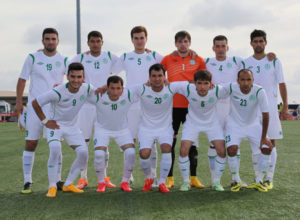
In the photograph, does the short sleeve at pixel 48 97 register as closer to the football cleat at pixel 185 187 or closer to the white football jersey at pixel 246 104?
the football cleat at pixel 185 187

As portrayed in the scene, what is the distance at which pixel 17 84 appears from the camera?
15.9 ft

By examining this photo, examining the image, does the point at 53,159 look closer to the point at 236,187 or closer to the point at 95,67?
the point at 95,67

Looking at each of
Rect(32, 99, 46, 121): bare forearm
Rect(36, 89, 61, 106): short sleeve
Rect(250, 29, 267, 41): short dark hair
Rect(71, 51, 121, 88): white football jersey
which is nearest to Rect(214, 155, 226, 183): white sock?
Rect(250, 29, 267, 41): short dark hair

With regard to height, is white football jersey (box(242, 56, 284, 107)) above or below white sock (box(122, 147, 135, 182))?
above

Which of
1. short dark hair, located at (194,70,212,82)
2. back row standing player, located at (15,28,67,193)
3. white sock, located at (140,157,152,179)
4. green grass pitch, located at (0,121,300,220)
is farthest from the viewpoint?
back row standing player, located at (15,28,67,193)

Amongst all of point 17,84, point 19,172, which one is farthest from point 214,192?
point 19,172

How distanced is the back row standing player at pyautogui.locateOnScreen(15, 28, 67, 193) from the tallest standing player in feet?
9.69

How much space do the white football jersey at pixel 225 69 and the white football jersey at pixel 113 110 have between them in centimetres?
135

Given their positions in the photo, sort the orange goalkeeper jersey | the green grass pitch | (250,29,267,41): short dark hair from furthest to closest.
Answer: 1. the orange goalkeeper jersey
2. (250,29,267,41): short dark hair
3. the green grass pitch

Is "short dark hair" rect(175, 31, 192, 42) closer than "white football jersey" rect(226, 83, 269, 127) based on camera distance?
No

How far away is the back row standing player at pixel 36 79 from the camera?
4.67m

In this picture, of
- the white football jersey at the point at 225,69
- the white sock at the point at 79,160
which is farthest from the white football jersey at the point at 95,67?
the white football jersey at the point at 225,69

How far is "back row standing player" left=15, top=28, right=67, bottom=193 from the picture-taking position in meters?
4.67

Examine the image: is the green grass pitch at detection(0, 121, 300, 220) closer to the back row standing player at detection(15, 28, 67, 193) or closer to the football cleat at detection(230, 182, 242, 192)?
the football cleat at detection(230, 182, 242, 192)
